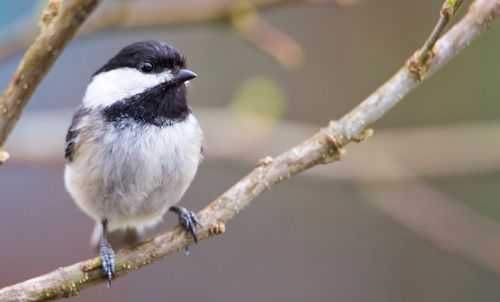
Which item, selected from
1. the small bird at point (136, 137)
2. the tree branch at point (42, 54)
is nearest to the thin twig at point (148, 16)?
the small bird at point (136, 137)

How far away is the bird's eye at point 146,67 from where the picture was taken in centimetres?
160

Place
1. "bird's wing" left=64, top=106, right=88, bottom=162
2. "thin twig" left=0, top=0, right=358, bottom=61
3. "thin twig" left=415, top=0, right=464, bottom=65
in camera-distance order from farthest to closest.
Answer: "thin twig" left=0, top=0, right=358, bottom=61
"bird's wing" left=64, top=106, right=88, bottom=162
"thin twig" left=415, top=0, right=464, bottom=65

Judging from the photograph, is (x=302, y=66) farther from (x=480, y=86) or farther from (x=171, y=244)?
(x=171, y=244)

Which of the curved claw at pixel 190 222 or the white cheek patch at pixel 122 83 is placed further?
the white cheek patch at pixel 122 83

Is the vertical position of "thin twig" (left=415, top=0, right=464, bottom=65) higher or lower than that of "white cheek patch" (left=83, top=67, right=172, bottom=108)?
lower

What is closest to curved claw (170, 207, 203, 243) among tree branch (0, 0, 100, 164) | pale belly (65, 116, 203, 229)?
pale belly (65, 116, 203, 229)

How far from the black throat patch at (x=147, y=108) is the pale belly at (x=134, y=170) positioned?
0.02 m

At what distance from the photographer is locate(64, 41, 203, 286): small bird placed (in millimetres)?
1599

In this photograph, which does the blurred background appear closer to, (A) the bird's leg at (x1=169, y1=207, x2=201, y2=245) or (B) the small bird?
(B) the small bird

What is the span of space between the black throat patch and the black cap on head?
0.17ft

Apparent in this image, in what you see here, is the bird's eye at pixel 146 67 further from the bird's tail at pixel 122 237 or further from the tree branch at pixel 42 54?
the tree branch at pixel 42 54

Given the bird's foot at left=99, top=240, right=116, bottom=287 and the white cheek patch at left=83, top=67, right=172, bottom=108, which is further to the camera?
the white cheek patch at left=83, top=67, right=172, bottom=108

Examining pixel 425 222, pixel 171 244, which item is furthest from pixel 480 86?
pixel 171 244

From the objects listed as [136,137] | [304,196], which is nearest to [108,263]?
[136,137]
